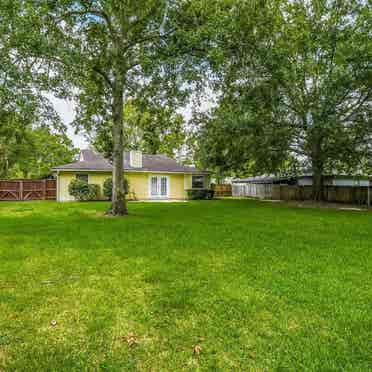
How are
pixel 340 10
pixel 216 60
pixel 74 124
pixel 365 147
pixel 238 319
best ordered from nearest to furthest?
pixel 238 319 → pixel 216 60 → pixel 74 124 → pixel 340 10 → pixel 365 147

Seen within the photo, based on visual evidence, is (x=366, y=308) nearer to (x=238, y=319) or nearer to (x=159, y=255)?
(x=238, y=319)

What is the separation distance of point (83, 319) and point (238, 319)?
5.12 ft

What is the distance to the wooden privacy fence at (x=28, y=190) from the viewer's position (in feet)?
61.0

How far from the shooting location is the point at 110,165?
19.9 meters

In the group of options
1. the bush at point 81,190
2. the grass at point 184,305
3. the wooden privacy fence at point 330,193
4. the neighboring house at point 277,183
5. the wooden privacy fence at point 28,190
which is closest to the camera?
the grass at point 184,305

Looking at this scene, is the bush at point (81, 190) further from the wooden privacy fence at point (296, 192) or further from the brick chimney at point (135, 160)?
the wooden privacy fence at point (296, 192)

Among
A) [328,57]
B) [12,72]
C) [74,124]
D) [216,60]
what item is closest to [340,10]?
[328,57]

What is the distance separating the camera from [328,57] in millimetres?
12594

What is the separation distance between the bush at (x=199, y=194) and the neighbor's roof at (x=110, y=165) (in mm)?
1589

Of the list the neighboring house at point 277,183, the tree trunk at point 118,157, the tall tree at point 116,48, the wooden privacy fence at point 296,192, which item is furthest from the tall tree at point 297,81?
the neighboring house at point 277,183

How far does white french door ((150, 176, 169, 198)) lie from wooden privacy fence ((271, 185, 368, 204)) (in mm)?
9594

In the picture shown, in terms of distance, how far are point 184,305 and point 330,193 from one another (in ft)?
65.6

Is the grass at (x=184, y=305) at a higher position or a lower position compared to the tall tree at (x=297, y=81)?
lower

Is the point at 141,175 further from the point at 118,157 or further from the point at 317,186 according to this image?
the point at 317,186
